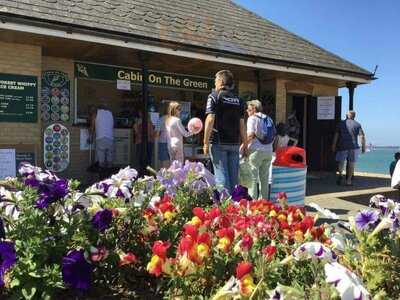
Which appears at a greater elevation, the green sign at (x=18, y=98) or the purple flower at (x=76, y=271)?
the green sign at (x=18, y=98)

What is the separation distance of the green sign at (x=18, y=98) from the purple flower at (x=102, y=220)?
6596 mm

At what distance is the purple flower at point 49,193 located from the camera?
271 centimetres

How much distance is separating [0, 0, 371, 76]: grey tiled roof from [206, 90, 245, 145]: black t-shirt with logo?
10.8 ft

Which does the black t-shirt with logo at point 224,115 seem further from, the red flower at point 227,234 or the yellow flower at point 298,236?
the red flower at point 227,234

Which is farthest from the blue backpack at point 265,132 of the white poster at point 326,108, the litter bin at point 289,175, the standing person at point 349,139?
the white poster at point 326,108

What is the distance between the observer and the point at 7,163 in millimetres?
8523

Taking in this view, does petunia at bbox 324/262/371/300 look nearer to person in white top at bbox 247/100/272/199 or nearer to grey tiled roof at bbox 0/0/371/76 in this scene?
person in white top at bbox 247/100/272/199

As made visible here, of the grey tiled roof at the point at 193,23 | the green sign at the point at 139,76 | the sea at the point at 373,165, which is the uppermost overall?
the grey tiled roof at the point at 193,23

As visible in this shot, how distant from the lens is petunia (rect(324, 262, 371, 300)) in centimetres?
175

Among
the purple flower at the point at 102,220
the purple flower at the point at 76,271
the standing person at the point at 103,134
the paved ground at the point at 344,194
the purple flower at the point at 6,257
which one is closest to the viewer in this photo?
the purple flower at the point at 6,257

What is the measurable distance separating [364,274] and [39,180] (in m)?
1.81

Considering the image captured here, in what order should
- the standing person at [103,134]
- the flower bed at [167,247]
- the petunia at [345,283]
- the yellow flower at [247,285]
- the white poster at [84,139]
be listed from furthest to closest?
the white poster at [84,139] → the standing person at [103,134] → the flower bed at [167,247] → the yellow flower at [247,285] → the petunia at [345,283]

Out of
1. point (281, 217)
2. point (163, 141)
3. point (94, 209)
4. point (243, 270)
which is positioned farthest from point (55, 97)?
point (243, 270)

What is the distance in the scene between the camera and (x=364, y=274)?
2.36 metres
